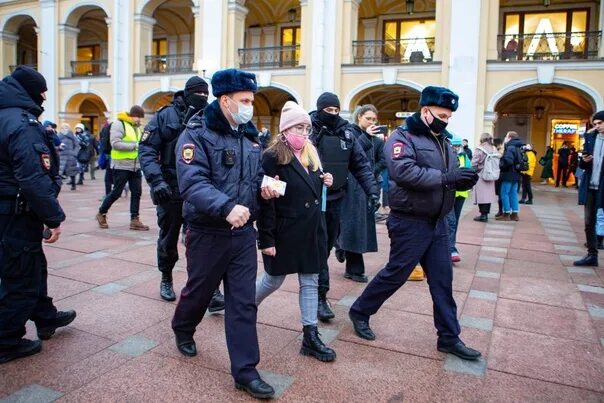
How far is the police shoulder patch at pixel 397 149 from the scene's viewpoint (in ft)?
11.8

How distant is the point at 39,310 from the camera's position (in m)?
3.68

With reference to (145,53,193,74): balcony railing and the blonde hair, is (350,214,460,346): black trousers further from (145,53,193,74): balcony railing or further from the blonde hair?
(145,53,193,74): balcony railing

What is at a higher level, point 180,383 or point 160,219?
point 160,219

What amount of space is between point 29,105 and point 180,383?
2001 millimetres

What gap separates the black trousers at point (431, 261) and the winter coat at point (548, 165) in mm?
18727

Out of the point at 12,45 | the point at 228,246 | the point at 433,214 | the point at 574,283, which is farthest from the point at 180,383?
the point at 12,45

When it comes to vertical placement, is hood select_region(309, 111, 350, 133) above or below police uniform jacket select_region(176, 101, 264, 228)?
above

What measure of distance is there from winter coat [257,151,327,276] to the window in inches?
651

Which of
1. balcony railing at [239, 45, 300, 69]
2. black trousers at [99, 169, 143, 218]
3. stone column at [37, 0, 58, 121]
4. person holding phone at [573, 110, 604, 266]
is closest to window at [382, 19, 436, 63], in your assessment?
balcony railing at [239, 45, 300, 69]

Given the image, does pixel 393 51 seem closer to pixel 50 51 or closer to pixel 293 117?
pixel 50 51

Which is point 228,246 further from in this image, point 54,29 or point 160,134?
point 54,29

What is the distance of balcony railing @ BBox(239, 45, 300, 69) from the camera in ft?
68.2

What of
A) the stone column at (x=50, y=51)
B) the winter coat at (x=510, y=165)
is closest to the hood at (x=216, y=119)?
the winter coat at (x=510, y=165)

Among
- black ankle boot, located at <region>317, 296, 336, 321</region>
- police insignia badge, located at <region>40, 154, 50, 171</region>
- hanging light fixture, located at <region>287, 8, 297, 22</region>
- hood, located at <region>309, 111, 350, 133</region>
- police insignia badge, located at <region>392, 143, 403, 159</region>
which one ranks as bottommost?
black ankle boot, located at <region>317, 296, 336, 321</region>
